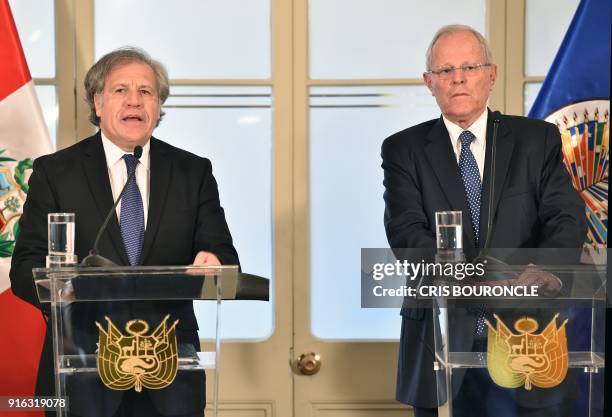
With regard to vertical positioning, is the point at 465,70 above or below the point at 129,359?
above

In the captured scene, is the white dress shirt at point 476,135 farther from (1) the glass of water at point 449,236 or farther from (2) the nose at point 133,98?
(2) the nose at point 133,98

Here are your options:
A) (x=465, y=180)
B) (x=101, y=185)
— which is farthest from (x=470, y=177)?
(x=101, y=185)

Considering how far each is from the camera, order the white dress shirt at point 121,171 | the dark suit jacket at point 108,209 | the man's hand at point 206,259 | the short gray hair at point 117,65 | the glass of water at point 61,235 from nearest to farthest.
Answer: the glass of water at point 61,235
the man's hand at point 206,259
the dark suit jacket at point 108,209
the white dress shirt at point 121,171
the short gray hair at point 117,65

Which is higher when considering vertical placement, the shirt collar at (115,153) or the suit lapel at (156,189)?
the shirt collar at (115,153)

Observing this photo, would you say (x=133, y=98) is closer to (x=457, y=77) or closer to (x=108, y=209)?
(x=108, y=209)

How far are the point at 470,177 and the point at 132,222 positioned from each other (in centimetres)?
104

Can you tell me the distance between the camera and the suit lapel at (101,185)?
2.75 meters

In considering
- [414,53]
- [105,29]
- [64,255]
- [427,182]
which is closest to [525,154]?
[427,182]

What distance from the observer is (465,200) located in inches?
117

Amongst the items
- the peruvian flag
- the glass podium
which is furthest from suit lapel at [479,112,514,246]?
the peruvian flag

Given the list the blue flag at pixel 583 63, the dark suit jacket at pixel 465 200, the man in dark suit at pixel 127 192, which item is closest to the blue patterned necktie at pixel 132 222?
the man in dark suit at pixel 127 192

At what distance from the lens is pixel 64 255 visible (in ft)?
7.57

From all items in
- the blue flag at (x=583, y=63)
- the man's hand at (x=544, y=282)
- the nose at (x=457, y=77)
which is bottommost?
the man's hand at (x=544, y=282)

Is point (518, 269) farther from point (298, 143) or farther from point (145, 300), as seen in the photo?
point (298, 143)
